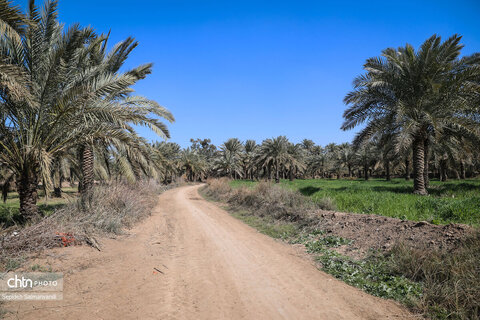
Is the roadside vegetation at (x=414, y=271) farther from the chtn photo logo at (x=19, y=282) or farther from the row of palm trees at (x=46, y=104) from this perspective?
the row of palm trees at (x=46, y=104)

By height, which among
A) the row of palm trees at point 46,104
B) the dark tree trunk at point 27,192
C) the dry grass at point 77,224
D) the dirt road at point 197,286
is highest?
the row of palm trees at point 46,104

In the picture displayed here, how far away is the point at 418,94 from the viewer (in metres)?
15.6

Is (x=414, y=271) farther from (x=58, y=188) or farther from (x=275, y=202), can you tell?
(x=58, y=188)

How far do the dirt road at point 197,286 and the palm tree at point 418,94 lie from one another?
12.1 meters

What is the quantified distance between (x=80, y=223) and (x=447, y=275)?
27.1ft

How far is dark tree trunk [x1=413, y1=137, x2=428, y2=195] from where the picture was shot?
50.5 ft

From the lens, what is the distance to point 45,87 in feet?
25.1

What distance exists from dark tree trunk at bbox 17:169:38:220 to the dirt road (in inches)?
125

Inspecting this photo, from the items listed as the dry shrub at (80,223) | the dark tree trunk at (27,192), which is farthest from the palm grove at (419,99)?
the dark tree trunk at (27,192)

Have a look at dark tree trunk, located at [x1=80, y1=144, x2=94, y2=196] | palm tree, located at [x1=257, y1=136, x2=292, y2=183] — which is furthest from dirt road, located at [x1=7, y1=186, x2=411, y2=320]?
palm tree, located at [x1=257, y1=136, x2=292, y2=183]

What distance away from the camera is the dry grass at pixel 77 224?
207 inches

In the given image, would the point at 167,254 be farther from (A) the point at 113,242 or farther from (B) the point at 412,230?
(B) the point at 412,230

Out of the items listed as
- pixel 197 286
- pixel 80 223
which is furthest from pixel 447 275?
pixel 80 223

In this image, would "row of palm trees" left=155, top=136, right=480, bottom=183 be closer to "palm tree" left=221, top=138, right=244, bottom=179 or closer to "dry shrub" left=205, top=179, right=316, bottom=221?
"palm tree" left=221, top=138, right=244, bottom=179
